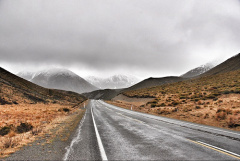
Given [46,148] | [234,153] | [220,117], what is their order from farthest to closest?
1. [220,117]
2. [46,148]
3. [234,153]

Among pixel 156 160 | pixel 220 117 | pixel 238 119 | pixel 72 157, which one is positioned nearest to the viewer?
pixel 156 160

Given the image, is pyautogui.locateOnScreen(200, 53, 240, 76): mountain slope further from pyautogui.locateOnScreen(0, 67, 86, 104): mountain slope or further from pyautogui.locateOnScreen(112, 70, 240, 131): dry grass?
pyautogui.locateOnScreen(0, 67, 86, 104): mountain slope

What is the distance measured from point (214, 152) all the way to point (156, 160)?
8.02 feet

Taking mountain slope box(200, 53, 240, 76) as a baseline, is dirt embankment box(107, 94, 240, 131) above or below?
below

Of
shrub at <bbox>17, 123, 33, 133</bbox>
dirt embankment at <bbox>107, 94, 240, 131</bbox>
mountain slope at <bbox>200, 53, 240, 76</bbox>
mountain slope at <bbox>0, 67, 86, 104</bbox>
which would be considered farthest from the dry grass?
mountain slope at <bbox>200, 53, 240, 76</bbox>

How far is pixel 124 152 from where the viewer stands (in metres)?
5.59

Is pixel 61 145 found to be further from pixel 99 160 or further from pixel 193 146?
pixel 193 146

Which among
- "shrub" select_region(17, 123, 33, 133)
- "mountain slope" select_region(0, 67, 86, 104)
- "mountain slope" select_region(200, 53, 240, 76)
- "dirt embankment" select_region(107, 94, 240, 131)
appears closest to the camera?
"shrub" select_region(17, 123, 33, 133)

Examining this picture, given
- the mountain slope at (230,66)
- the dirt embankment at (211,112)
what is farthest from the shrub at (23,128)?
the mountain slope at (230,66)

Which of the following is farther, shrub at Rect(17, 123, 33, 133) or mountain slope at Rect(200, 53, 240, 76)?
mountain slope at Rect(200, 53, 240, 76)

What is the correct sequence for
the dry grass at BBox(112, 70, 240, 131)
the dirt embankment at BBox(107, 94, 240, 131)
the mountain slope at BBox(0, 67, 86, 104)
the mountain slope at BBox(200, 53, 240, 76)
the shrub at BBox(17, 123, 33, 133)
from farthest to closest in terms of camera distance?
the mountain slope at BBox(200, 53, 240, 76) → the mountain slope at BBox(0, 67, 86, 104) → the dry grass at BBox(112, 70, 240, 131) → the dirt embankment at BBox(107, 94, 240, 131) → the shrub at BBox(17, 123, 33, 133)

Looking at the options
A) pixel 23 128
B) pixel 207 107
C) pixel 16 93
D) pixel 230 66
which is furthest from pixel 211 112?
pixel 230 66

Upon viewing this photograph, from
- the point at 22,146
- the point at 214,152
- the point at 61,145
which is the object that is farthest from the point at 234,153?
the point at 22,146

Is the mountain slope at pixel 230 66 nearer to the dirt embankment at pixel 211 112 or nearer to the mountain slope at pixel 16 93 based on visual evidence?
the dirt embankment at pixel 211 112
